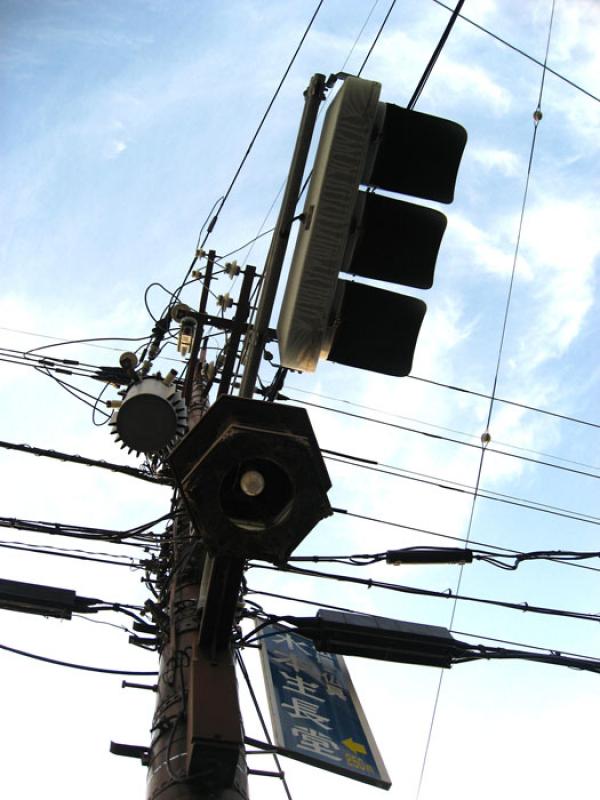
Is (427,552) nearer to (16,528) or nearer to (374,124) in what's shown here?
(16,528)

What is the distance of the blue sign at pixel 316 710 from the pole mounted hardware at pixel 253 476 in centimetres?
177

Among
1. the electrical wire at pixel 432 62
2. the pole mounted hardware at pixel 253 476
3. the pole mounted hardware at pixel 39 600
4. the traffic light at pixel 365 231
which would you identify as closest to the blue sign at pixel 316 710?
the pole mounted hardware at pixel 39 600

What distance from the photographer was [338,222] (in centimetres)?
342

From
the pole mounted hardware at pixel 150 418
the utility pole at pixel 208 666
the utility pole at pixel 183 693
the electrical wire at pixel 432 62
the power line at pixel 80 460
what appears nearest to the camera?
the utility pole at pixel 208 666

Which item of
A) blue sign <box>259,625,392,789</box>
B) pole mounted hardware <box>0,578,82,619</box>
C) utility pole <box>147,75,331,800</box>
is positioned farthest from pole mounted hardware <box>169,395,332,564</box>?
pole mounted hardware <box>0,578,82,619</box>

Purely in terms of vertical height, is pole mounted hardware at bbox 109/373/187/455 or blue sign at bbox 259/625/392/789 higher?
pole mounted hardware at bbox 109/373/187/455

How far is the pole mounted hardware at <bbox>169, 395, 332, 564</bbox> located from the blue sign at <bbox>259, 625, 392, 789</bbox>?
177cm

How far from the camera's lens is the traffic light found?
3.43 meters

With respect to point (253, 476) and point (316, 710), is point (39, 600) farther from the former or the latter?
point (253, 476)

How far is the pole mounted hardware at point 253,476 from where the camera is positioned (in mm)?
2941

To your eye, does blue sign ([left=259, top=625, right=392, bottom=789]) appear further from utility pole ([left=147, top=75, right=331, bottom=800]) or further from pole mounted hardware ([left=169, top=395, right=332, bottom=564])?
pole mounted hardware ([left=169, top=395, right=332, bottom=564])

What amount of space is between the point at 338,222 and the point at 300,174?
0.85 ft

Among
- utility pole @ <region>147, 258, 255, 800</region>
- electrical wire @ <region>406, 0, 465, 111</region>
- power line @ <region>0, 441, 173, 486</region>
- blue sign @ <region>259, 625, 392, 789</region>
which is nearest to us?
utility pole @ <region>147, 258, 255, 800</region>

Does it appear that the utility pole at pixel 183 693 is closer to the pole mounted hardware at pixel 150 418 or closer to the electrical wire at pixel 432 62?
the pole mounted hardware at pixel 150 418
